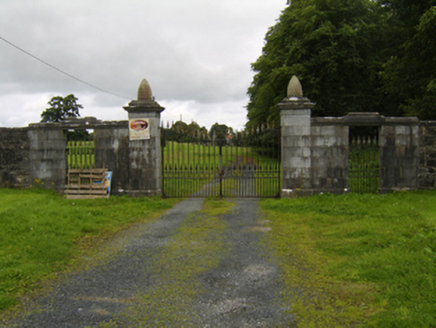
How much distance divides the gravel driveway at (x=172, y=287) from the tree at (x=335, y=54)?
15.9 m

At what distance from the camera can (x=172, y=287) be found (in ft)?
14.8

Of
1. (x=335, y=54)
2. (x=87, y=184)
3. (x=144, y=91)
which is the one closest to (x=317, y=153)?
(x=144, y=91)

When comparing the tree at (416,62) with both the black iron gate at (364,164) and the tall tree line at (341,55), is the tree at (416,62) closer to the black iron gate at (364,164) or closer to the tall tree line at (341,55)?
the tall tree line at (341,55)

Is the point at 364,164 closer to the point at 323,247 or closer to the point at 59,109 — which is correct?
the point at 323,247

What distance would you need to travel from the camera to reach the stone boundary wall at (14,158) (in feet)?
38.7

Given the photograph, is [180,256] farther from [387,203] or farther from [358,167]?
[358,167]

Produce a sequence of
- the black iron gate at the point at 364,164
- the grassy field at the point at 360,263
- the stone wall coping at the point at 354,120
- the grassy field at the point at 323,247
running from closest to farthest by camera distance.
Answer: the grassy field at the point at 360,263 < the grassy field at the point at 323,247 < the stone wall coping at the point at 354,120 < the black iron gate at the point at 364,164

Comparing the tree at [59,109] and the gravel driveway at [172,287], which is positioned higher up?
the tree at [59,109]

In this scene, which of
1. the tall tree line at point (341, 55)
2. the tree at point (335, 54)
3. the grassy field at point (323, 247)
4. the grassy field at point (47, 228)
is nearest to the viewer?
the grassy field at point (323, 247)

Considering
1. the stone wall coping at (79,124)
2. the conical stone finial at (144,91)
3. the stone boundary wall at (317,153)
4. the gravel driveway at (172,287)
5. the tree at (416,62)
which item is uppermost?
the tree at (416,62)

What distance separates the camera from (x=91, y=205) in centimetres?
1006

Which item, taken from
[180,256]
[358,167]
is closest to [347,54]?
A: [358,167]

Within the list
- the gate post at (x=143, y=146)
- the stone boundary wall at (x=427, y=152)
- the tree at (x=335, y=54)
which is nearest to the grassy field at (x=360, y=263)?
the stone boundary wall at (x=427, y=152)

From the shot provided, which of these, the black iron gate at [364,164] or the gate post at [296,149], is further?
the black iron gate at [364,164]
